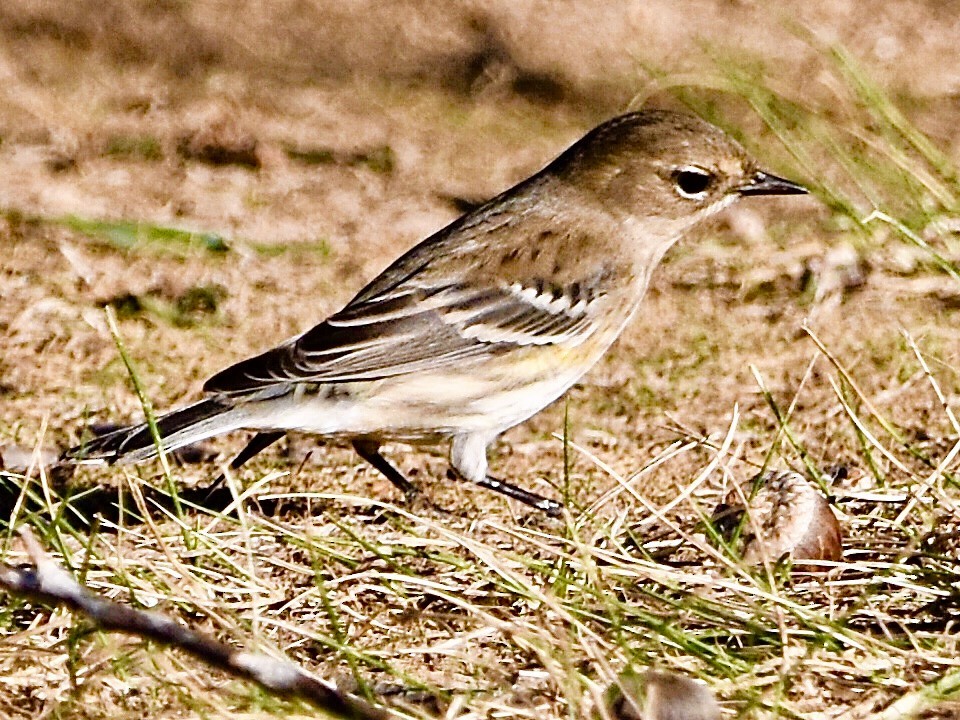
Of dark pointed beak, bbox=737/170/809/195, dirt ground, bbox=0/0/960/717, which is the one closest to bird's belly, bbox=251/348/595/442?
dirt ground, bbox=0/0/960/717

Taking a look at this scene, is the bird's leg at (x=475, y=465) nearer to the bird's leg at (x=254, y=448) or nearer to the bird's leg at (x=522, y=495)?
the bird's leg at (x=522, y=495)

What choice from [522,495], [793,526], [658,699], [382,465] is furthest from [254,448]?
[658,699]

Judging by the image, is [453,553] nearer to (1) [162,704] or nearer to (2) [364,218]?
(1) [162,704]

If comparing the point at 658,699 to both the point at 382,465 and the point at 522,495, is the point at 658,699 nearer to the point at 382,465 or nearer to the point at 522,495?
the point at 522,495

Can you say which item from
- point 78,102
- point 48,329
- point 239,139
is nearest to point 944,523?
point 48,329

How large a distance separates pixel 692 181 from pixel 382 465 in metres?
1.25

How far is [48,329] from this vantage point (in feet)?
18.6

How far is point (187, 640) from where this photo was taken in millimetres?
2660

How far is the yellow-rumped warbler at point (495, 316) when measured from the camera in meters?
4.63

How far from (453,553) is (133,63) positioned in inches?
167

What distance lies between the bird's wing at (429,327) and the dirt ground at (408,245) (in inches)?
14.4

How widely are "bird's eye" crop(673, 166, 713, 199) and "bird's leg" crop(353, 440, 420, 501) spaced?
1.19m

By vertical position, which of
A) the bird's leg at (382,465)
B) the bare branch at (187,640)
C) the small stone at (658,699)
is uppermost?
the bare branch at (187,640)

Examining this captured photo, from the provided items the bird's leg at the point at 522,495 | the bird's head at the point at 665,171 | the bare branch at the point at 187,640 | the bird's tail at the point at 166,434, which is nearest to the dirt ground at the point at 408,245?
the bird's leg at the point at 522,495
